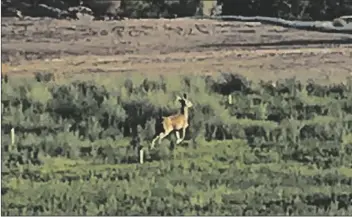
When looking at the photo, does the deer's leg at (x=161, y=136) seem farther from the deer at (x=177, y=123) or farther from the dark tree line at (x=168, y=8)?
the dark tree line at (x=168, y=8)

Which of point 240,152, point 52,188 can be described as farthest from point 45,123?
point 240,152

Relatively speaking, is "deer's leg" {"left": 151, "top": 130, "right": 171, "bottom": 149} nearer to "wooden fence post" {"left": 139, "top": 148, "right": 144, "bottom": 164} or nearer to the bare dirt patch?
"wooden fence post" {"left": 139, "top": 148, "right": 144, "bottom": 164}

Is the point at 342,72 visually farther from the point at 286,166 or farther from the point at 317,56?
the point at 286,166

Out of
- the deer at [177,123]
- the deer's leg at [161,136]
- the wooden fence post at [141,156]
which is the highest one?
the deer at [177,123]

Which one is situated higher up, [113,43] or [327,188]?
[113,43]

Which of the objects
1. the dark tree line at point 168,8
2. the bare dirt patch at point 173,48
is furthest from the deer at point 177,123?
the dark tree line at point 168,8
